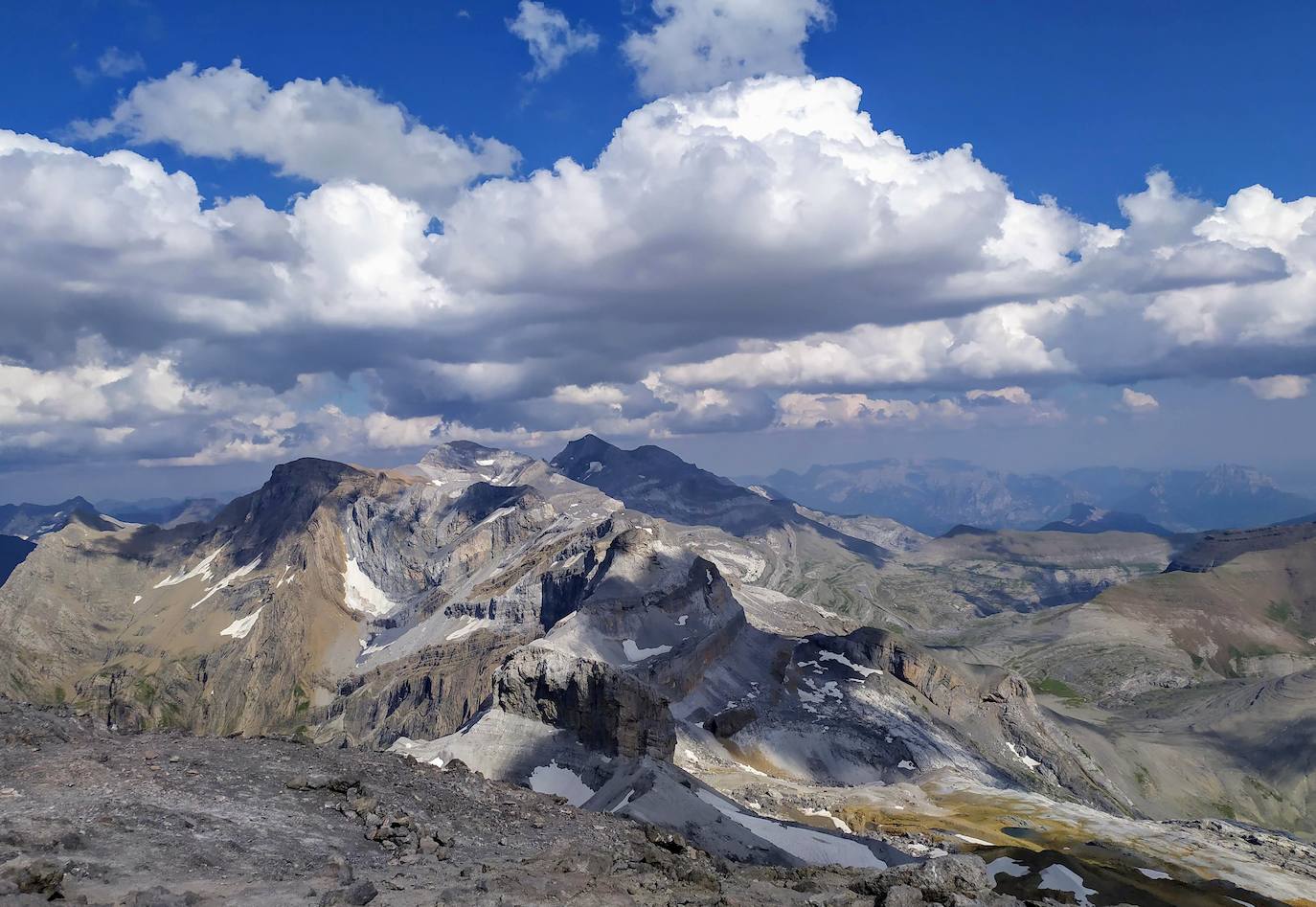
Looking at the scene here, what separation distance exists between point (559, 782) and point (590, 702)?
1376cm

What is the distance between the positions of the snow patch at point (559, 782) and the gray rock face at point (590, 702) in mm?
6600

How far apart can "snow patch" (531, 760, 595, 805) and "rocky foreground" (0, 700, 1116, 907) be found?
47.5 metres

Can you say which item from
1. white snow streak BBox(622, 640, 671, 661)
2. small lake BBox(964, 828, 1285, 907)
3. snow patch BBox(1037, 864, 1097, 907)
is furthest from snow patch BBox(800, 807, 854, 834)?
white snow streak BBox(622, 640, 671, 661)

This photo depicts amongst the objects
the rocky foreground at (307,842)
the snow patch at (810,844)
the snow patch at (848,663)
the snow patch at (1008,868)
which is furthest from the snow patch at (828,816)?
the snow patch at (848,663)

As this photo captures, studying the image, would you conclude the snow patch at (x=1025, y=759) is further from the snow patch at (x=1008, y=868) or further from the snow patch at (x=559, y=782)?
the snow patch at (x=559, y=782)

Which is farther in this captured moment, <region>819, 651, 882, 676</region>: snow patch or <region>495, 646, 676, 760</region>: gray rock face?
<region>819, 651, 882, 676</region>: snow patch

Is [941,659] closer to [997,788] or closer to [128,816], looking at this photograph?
[997,788]

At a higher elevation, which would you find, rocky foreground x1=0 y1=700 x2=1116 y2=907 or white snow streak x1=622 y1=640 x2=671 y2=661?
rocky foreground x1=0 y1=700 x2=1116 y2=907

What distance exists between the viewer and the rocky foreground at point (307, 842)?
26.3 m

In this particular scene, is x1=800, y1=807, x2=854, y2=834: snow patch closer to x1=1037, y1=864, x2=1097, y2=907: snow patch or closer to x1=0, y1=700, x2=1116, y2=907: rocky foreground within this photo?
x1=1037, y1=864, x2=1097, y2=907: snow patch

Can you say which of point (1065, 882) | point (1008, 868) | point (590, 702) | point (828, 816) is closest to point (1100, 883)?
point (1065, 882)

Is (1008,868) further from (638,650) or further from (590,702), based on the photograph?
(638,650)

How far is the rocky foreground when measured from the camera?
2627 centimetres

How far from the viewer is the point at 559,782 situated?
312 ft
